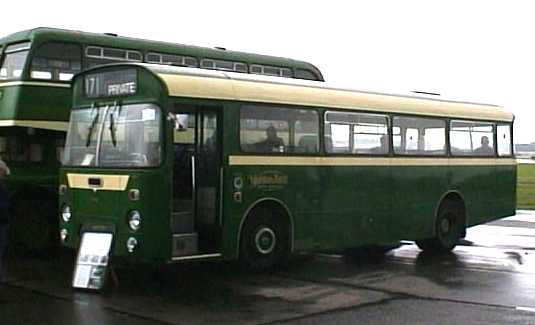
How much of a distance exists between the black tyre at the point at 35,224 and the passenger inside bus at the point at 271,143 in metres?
4.42

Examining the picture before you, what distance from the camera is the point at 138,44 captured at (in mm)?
15852

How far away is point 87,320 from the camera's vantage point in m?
8.87

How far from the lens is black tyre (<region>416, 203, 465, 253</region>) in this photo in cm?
1550

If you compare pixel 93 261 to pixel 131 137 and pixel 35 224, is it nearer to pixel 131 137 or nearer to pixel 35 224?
pixel 131 137

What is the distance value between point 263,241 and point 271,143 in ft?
4.84

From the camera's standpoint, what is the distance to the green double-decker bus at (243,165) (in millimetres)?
10859

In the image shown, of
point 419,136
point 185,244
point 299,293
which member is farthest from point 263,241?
point 419,136

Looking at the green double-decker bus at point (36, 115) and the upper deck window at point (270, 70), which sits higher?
the upper deck window at point (270, 70)

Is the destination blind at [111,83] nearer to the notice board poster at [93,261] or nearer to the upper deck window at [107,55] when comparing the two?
the notice board poster at [93,261]

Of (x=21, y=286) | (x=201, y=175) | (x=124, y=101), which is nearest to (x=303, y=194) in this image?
(x=201, y=175)

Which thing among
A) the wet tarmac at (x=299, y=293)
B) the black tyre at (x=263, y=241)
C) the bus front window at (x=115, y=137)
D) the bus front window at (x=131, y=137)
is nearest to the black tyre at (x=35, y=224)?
the wet tarmac at (x=299, y=293)

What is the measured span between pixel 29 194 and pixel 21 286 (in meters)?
3.42

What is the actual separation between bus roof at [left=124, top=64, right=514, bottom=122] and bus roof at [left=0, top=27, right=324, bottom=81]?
403 cm

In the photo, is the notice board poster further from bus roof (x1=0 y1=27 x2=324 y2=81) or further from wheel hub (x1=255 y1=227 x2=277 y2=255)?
bus roof (x1=0 y1=27 x2=324 y2=81)
